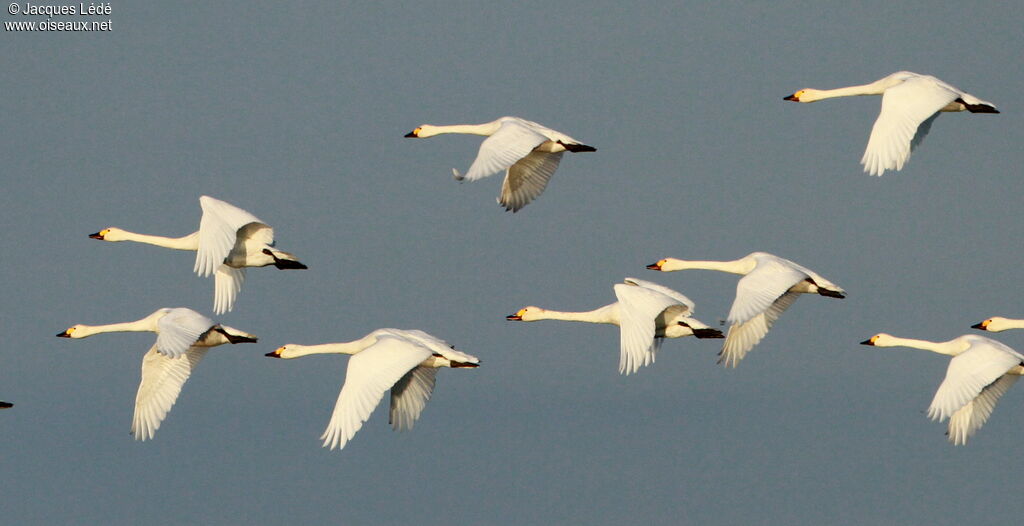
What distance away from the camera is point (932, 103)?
4675 centimetres

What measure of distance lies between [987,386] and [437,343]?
9.61m

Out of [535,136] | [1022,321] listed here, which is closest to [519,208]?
[535,136]

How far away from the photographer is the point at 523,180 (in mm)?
51469

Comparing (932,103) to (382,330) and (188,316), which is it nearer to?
(382,330)

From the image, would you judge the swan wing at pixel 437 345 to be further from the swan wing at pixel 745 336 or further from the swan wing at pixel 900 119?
the swan wing at pixel 900 119

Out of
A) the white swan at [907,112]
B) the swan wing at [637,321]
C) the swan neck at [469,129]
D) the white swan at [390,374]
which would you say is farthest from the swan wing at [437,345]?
the white swan at [907,112]

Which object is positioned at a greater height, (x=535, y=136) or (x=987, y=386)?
(x=535, y=136)

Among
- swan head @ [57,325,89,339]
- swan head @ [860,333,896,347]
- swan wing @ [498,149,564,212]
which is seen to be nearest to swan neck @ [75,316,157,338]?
swan head @ [57,325,89,339]

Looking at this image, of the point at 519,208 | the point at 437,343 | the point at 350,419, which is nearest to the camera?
the point at 350,419

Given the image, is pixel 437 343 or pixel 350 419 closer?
pixel 350 419

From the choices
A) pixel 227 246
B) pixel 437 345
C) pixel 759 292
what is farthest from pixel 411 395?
pixel 759 292

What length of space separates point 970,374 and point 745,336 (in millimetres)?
5163

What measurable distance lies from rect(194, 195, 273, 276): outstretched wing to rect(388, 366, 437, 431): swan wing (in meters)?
3.83

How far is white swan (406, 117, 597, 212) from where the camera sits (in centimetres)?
4709
